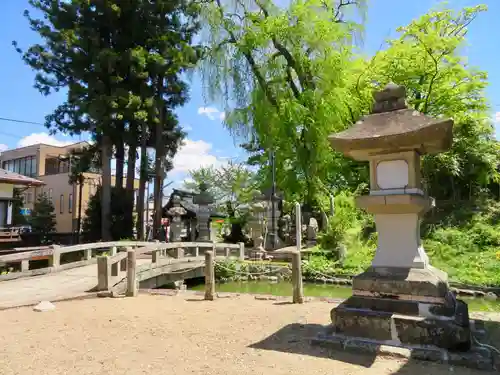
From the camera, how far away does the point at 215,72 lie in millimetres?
21094

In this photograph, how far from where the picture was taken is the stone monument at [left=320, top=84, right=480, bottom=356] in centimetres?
496

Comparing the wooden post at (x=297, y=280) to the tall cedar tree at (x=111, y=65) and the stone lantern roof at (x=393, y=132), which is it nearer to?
the stone lantern roof at (x=393, y=132)

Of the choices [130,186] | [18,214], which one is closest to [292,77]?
[130,186]

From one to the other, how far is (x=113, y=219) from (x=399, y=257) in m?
20.6

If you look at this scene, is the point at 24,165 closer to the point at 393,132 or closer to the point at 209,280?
the point at 209,280

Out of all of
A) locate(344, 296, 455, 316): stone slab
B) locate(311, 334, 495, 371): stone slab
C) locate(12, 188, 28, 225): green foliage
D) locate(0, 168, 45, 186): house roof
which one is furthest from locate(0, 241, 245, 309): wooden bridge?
locate(12, 188, 28, 225): green foliage

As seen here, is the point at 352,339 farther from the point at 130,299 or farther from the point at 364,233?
the point at 364,233

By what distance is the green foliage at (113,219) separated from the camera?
912 inches

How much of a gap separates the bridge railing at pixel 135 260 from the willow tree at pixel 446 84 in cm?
1063

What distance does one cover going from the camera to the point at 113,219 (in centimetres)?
2328

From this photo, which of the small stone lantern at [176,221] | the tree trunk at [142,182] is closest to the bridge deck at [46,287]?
the small stone lantern at [176,221]

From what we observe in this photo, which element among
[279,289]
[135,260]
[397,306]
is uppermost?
[135,260]

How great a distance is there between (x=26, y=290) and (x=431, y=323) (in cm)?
862

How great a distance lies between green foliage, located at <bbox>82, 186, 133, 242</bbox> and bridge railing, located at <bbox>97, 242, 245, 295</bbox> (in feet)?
27.5
